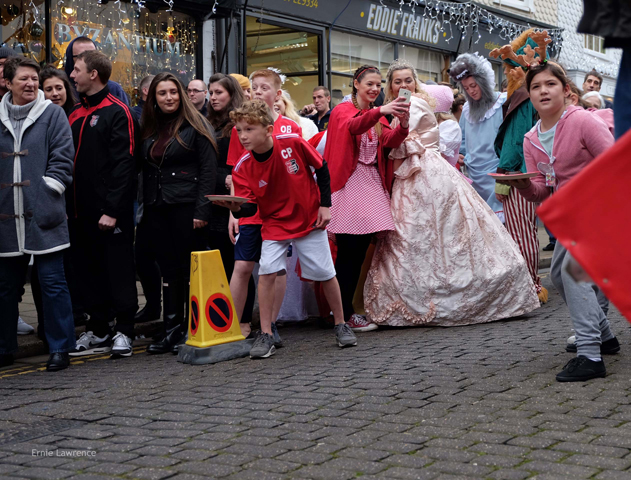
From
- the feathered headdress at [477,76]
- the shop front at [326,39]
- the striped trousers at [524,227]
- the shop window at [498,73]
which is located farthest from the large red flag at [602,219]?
the shop window at [498,73]

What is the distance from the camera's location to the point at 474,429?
3656mm

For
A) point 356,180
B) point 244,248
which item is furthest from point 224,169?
point 356,180

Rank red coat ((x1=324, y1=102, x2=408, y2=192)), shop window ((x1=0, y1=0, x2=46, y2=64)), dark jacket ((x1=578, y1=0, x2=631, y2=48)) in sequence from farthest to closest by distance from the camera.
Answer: shop window ((x1=0, y1=0, x2=46, y2=64)) → red coat ((x1=324, y1=102, x2=408, y2=192)) → dark jacket ((x1=578, y1=0, x2=631, y2=48))

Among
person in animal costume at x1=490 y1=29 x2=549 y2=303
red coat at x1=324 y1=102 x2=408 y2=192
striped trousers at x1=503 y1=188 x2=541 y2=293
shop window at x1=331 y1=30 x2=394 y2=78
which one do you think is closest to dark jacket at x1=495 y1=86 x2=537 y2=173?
person in animal costume at x1=490 y1=29 x2=549 y2=303

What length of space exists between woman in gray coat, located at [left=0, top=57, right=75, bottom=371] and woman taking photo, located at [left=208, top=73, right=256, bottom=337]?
125cm

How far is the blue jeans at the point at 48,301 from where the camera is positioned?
18.3 ft

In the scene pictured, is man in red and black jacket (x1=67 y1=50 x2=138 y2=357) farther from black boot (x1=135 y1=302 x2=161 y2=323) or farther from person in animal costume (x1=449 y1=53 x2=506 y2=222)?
person in animal costume (x1=449 y1=53 x2=506 y2=222)

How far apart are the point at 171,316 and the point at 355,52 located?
1132 centimetres

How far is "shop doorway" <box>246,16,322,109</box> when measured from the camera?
46.7 feet

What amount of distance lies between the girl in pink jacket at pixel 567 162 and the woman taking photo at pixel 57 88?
3.58 metres

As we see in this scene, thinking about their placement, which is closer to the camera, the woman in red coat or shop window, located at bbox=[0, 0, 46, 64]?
the woman in red coat

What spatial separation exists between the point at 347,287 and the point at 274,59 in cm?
873

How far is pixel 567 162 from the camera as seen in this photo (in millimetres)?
4809

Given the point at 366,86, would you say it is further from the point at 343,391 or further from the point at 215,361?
the point at 343,391
